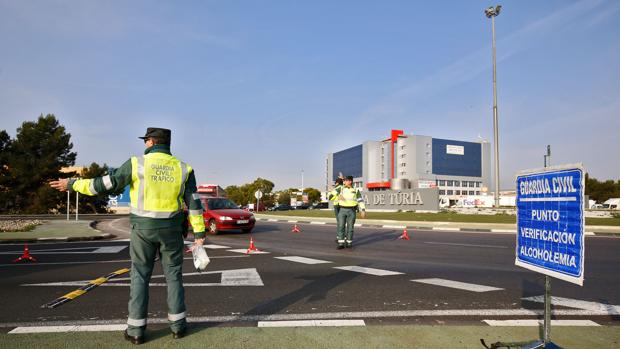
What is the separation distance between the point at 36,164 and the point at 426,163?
3164 inches

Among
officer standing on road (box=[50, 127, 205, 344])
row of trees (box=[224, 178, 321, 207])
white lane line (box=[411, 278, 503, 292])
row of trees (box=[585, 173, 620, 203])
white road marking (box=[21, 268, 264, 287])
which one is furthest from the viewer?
row of trees (box=[224, 178, 321, 207])

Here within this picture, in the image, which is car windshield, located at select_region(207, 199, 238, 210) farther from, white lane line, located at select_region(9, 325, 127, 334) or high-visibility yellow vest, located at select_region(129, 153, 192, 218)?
high-visibility yellow vest, located at select_region(129, 153, 192, 218)

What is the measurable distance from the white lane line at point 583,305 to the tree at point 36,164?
51.3m

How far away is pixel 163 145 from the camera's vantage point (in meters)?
4.04

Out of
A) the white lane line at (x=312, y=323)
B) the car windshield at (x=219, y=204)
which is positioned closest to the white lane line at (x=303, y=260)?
the white lane line at (x=312, y=323)

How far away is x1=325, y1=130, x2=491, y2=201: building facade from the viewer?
335ft

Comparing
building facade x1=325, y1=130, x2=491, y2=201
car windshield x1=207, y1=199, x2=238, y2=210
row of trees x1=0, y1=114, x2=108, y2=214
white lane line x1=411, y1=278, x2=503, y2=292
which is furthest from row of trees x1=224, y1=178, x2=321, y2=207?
white lane line x1=411, y1=278, x2=503, y2=292

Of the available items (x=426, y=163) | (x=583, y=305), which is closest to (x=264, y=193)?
(x=426, y=163)

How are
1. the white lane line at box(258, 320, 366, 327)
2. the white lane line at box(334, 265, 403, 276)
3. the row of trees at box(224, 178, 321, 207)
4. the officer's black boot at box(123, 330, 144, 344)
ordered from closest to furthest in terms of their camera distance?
the officer's black boot at box(123, 330, 144, 344), the white lane line at box(258, 320, 366, 327), the white lane line at box(334, 265, 403, 276), the row of trees at box(224, 178, 321, 207)

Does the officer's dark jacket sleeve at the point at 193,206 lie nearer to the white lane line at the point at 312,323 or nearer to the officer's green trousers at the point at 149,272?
the officer's green trousers at the point at 149,272

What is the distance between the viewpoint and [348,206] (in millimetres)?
11078

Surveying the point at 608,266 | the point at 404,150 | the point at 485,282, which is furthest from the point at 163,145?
the point at 404,150

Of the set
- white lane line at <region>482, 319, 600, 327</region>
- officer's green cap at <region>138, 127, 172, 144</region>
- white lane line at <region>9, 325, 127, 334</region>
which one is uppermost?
officer's green cap at <region>138, 127, 172, 144</region>

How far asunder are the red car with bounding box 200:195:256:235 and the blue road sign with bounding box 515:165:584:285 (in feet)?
45.1
